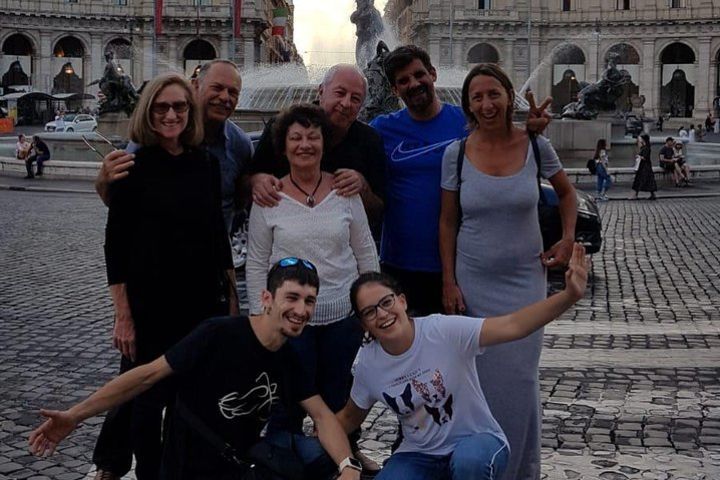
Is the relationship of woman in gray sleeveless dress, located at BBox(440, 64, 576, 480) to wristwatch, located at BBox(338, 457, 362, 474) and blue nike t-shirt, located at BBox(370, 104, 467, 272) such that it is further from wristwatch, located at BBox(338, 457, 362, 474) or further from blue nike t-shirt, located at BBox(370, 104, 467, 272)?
wristwatch, located at BBox(338, 457, 362, 474)

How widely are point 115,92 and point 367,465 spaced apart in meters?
25.6

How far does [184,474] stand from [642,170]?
19.7 meters

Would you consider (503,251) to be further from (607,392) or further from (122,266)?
(607,392)

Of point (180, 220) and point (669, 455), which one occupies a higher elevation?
point (180, 220)

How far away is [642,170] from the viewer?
72.2 ft

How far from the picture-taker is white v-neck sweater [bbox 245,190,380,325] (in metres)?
4.18

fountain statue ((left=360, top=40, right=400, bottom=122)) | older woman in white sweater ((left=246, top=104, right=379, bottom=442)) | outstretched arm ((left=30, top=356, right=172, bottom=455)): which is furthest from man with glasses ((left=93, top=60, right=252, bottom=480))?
fountain statue ((left=360, top=40, right=400, bottom=122))

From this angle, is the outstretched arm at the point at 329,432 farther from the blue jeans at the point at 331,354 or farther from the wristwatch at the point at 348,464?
the blue jeans at the point at 331,354

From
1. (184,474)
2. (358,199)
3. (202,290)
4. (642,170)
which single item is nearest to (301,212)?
(358,199)

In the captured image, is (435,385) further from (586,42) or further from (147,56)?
(586,42)

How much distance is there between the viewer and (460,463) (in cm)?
353

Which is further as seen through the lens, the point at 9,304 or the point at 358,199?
the point at 9,304

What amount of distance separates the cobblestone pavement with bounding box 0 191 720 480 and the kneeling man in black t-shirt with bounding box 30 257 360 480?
1.55 meters

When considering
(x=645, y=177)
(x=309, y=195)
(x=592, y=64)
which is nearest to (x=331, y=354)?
(x=309, y=195)
